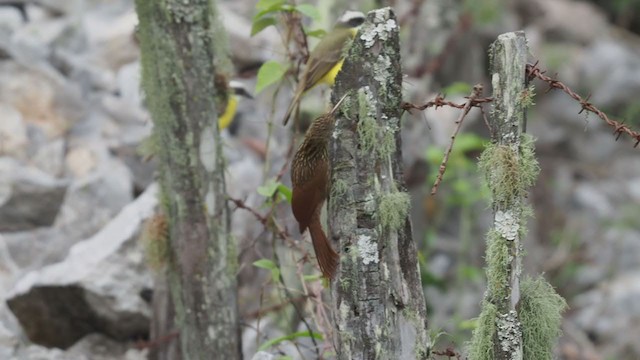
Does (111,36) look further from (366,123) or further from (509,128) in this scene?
(509,128)

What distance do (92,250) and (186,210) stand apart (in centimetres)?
147

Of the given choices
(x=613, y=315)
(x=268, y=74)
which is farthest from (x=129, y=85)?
(x=613, y=315)

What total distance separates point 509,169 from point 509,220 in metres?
0.16

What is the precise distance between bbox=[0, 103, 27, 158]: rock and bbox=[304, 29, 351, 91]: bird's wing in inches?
126

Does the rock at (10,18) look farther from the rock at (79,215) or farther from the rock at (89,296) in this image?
the rock at (89,296)

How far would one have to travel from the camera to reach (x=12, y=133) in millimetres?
Result: 7113

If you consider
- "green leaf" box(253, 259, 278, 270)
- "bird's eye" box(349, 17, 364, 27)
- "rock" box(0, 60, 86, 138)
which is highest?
"rock" box(0, 60, 86, 138)

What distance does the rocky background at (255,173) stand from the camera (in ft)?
17.3

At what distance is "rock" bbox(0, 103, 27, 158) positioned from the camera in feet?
22.9

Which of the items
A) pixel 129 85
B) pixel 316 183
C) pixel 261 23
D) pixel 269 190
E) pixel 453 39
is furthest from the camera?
pixel 453 39

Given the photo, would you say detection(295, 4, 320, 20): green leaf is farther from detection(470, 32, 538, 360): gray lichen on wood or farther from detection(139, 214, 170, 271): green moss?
detection(470, 32, 538, 360): gray lichen on wood

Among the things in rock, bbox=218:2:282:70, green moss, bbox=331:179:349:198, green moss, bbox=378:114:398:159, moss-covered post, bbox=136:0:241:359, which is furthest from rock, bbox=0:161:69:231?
green moss, bbox=378:114:398:159

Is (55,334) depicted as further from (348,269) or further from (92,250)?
(348,269)

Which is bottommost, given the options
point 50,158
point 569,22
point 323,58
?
point 323,58
